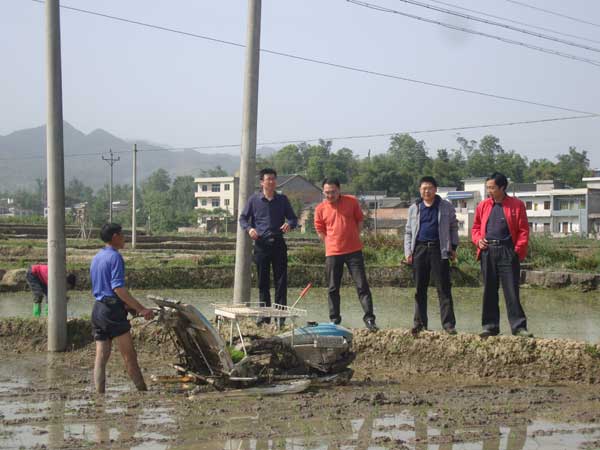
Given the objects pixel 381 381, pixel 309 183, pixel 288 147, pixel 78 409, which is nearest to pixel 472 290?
pixel 381 381

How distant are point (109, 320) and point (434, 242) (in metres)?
3.42

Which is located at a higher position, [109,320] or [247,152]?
[247,152]

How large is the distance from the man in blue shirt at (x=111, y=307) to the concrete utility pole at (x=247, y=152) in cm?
280

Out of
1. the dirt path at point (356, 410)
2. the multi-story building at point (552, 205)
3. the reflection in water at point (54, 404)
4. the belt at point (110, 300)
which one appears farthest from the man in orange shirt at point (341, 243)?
the multi-story building at point (552, 205)

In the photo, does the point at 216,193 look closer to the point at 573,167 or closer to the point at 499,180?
the point at 573,167

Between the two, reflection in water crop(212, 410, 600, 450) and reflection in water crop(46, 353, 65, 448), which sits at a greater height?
reflection in water crop(212, 410, 600, 450)

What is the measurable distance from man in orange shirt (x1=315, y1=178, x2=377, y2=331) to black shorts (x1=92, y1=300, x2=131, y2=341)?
2492mm

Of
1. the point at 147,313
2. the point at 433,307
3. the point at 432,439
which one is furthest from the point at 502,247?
the point at 433,307

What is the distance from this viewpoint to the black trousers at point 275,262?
9.70 metres

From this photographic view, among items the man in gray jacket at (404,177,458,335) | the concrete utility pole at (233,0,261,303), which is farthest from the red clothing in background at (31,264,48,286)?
the man in gray jacket at (404,177,458,335)

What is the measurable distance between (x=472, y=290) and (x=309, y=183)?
3119 inches

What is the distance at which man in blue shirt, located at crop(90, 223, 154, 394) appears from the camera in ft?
24.5

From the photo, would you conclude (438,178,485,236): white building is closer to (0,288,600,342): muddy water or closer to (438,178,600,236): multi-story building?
(438,178,600,236): multi-story building

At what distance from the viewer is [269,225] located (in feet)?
31.8
